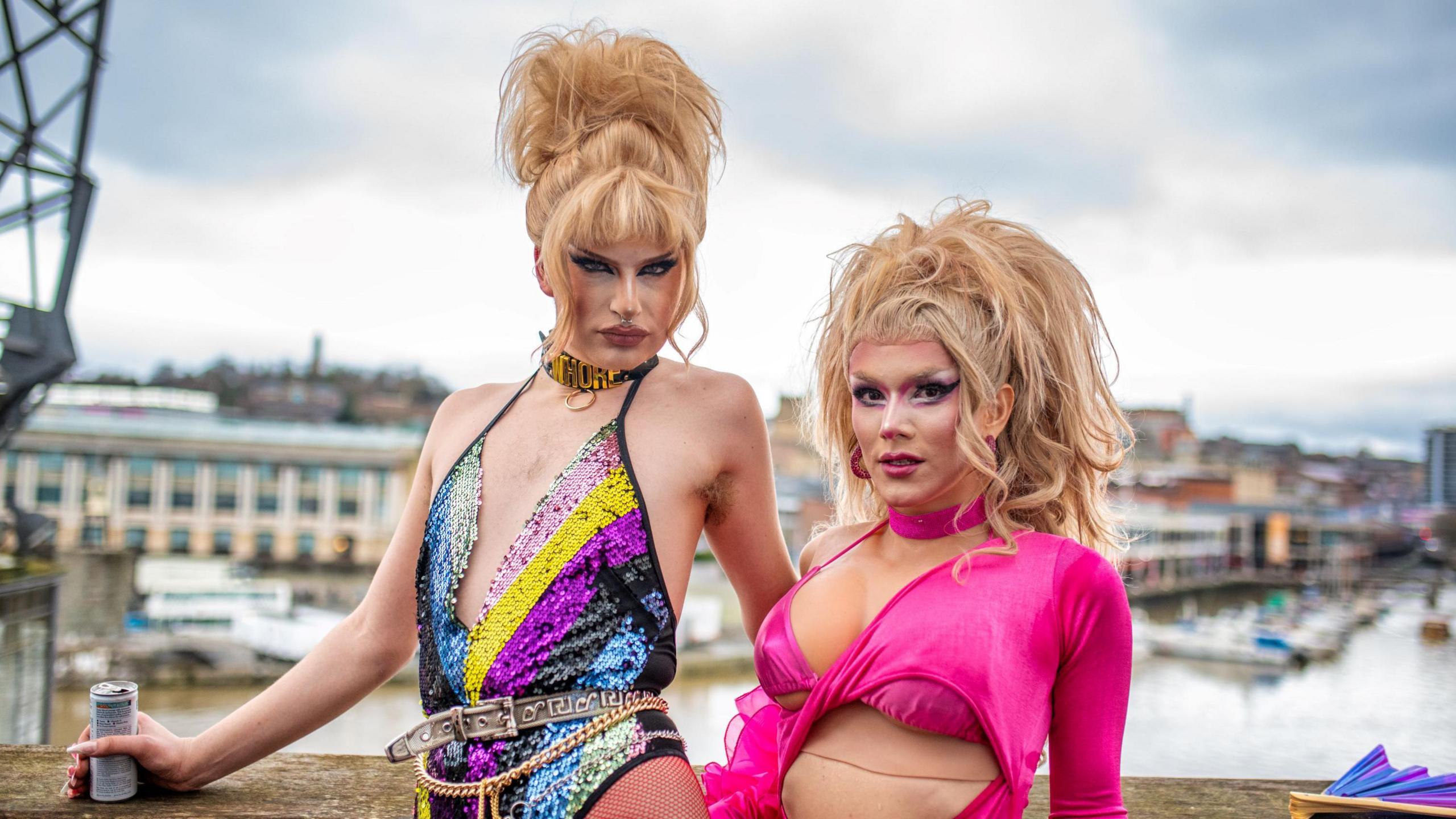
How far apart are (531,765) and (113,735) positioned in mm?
1057

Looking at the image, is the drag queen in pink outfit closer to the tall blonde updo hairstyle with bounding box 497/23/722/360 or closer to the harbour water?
the tall blonde updo hairstyle with bounding box 497/23/722/360

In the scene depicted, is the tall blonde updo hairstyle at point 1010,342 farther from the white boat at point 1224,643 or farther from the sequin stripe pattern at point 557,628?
the white boat at point 1224,643

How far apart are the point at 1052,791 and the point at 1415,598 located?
93.1 meters

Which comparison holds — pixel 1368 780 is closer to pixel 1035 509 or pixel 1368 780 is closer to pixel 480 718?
pixel 1035 509

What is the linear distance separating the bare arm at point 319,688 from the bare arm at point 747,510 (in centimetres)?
63

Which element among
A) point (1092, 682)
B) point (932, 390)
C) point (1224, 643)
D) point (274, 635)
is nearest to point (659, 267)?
point (932, 390)

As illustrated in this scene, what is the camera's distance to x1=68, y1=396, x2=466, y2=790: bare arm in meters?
2.26

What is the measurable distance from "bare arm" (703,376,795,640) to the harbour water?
36082mm

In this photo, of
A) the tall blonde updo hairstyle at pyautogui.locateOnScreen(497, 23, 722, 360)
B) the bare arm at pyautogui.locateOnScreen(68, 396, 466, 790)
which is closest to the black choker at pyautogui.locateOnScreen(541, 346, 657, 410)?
the tall blonde updo hairstyle at pyautogui.locateOnScreen(497, 23, 722, 360)

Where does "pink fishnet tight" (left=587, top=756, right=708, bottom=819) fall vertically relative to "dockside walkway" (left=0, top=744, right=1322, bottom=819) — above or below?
above

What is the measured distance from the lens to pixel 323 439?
59438mm

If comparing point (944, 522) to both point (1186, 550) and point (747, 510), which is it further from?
point (1186, 550)

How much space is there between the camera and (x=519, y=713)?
185 centimetres

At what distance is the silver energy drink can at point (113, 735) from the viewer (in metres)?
2.25
